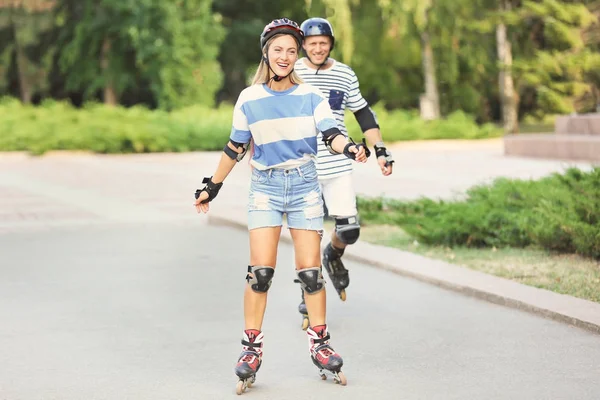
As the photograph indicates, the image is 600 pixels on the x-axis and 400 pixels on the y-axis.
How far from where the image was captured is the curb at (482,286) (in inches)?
321

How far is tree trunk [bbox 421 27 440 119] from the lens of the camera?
39594 millimetres

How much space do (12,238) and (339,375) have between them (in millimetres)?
7740

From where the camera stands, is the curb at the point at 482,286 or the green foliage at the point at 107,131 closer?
the curb at the point at 482,286

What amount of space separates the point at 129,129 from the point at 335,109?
922 inches

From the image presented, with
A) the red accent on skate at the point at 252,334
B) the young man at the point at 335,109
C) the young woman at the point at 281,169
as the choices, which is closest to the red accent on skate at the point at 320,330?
the young woman at the point at 281,169

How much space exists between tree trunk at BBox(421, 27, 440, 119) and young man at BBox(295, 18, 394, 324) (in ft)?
102

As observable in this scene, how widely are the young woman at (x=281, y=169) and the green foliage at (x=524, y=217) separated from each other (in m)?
4.41

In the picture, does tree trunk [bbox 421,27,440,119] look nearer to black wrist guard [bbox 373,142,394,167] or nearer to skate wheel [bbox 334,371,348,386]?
black wrist guard [bbox 373,142,394,167]

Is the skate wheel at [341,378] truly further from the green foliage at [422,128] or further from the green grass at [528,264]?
the green foliage at [422,128]

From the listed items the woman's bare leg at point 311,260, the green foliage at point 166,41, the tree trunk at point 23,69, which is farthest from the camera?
the tree trunk at point 23,69

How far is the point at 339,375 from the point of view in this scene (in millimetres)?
6430

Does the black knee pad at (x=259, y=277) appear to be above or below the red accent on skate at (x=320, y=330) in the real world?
above

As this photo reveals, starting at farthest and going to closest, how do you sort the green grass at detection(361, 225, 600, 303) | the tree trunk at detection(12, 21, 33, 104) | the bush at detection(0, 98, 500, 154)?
the tree trunk at detection(12, 21, 33, 104) < the bush at detection(0, 98, 500, 154) < the green grass at detection(361, 225, 600, 303)

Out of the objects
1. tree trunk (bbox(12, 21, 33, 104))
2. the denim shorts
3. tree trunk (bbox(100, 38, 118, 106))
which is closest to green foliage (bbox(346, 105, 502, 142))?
tree trunk (bbox(100, 38, 118, 106))
